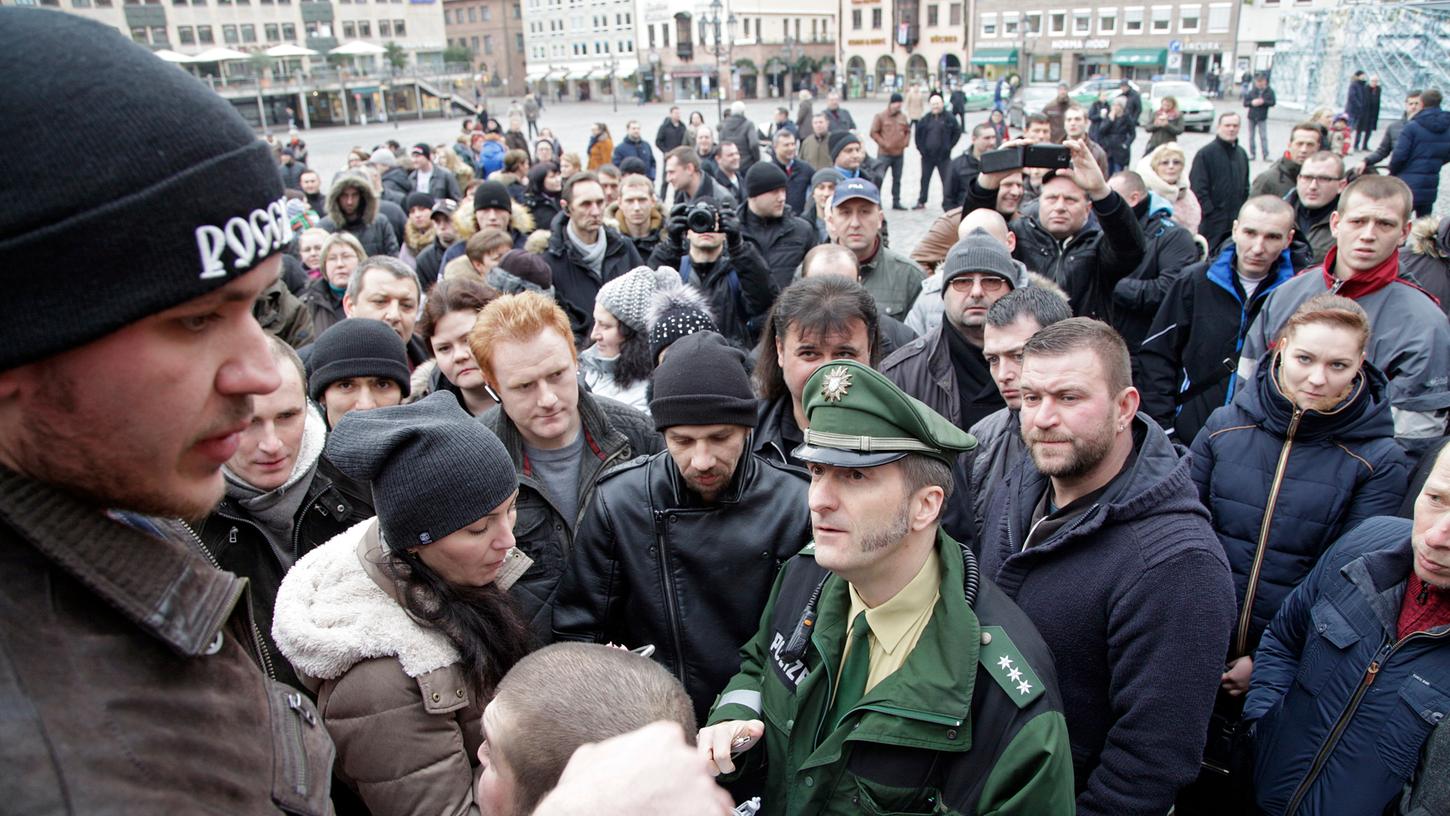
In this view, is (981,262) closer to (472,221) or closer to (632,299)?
(632,299)

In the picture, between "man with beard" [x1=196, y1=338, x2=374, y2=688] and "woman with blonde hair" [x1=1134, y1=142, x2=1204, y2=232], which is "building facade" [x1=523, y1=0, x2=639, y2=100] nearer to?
"woman with blonde hair" [x1=1134, y1=142, x2=1204, y2=232]

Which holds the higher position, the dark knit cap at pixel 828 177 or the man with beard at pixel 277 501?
the dark knit cap at pixel 828 177

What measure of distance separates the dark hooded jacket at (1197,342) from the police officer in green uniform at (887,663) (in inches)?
141

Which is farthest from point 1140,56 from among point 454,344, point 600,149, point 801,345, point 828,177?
point 454,344

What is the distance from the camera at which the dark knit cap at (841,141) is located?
464 inches

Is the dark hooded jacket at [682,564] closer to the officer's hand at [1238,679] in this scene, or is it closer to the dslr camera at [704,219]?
the officer's hand at [1238,679]

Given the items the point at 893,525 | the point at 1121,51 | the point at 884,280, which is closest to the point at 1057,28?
the point at 1121,51

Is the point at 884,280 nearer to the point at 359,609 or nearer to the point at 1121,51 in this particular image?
the point at 359,609

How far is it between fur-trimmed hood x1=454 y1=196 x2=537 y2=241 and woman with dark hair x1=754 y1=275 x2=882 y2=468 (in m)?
4.65

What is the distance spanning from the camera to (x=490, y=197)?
759cm

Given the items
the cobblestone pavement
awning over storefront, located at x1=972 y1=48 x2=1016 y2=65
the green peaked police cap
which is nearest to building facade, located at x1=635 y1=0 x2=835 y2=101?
the cobblestone pavement

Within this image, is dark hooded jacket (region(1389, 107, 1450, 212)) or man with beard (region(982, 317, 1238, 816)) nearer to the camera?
man with beard (region(982, 317, 1238, 816))

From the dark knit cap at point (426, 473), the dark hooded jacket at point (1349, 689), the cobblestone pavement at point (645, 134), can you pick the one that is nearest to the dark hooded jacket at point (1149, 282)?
the dark hooded jacket at point (1349, 689)

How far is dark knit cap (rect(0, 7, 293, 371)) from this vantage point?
0.89 meters
